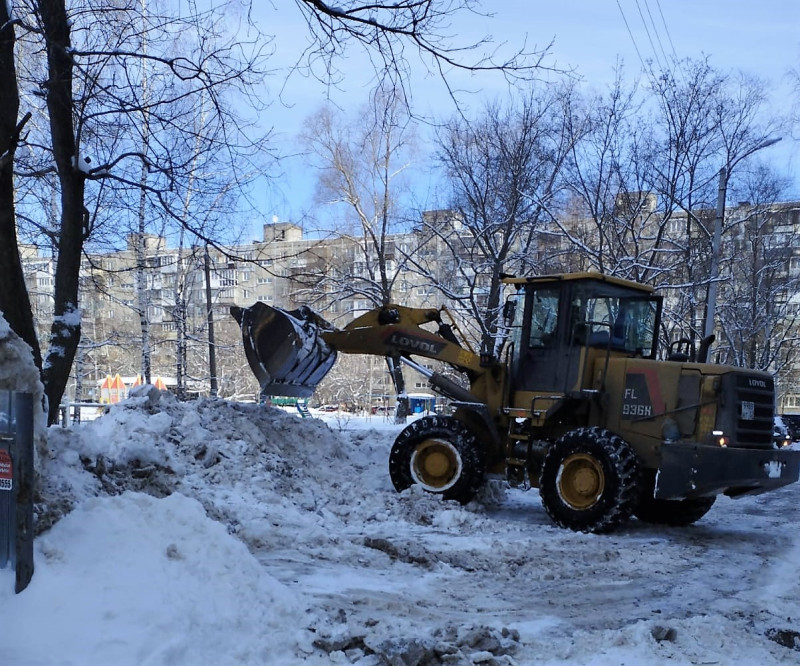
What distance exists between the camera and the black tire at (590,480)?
9.24 meters

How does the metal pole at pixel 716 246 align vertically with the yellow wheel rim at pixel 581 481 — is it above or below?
above

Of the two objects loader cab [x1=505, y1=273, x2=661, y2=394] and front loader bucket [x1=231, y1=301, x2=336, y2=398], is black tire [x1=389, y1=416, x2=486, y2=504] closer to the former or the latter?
loader cab [x1=505, y1=273, x2=661, y2=394]

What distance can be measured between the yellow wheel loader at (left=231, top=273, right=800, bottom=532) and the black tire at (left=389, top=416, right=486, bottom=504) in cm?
2

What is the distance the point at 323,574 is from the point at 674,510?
569 centimetres

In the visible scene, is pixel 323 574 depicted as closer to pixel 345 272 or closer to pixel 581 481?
pixel 581 481

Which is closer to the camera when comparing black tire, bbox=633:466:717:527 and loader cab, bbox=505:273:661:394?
loader cab, bbox=505:273:661:394

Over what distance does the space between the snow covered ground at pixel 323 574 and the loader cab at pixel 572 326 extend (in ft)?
6.28

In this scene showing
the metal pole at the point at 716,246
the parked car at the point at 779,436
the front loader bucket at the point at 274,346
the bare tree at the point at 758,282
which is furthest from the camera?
the bare tree at the point at 758,282

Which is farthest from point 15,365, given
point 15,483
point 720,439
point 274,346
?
point 720,439

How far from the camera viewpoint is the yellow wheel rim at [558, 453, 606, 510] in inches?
374

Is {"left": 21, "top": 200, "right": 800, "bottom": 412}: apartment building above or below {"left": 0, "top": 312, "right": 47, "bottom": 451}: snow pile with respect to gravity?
above

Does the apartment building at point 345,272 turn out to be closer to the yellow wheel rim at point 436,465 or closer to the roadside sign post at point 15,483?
the yellow wheel rim at point 436,465

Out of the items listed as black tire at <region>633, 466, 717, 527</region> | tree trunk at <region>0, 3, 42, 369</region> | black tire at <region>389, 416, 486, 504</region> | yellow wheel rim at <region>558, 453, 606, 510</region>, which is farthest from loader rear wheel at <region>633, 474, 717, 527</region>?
tree trunk at <region>0, 3, 42, 369</region>

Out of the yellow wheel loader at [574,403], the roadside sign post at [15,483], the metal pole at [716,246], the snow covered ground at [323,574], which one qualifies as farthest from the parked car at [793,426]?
the roadside sign post at [15,483]
